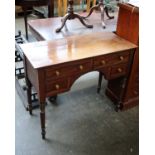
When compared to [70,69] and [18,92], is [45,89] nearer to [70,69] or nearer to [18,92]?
[70,69]

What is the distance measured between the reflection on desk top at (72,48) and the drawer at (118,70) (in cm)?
15

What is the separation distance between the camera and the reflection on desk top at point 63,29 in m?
1.81

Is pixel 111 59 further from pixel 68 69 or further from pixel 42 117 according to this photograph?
pixel 42 117

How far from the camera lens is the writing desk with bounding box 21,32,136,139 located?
4.32 ft

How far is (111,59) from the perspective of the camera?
60.7 inches

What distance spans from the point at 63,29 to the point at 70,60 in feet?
2.26

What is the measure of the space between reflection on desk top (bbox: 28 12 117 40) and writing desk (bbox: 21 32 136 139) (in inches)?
7.4

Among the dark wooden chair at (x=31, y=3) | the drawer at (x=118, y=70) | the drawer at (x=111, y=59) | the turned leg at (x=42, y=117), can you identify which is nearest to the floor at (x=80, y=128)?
the turned leg at (x=42, y=117)

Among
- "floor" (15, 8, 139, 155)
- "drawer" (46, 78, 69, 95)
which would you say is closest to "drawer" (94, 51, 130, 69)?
"drawer" (46, 78, 69, 95)

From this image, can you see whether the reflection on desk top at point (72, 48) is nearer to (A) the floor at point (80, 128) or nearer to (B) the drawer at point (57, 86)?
(B) the drawer at point (57, 86)

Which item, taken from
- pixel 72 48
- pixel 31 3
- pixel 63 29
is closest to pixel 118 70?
pixel 72 48
